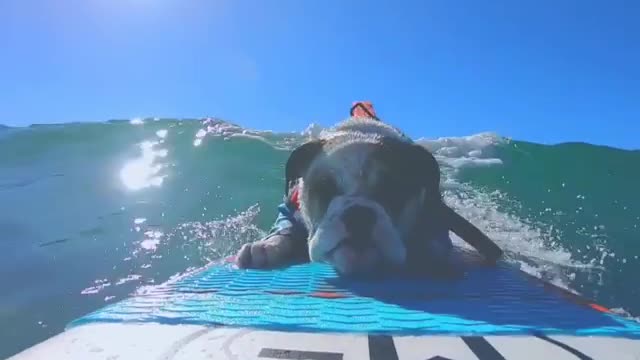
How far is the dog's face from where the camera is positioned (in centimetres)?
321

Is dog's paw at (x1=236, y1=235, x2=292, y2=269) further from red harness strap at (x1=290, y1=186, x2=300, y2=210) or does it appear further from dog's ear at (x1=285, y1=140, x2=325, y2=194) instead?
dog's ear at (x1=285, y1=140, x2=325, y2=194)

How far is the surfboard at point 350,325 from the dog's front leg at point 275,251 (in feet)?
2.78

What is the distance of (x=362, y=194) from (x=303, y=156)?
0.72 m

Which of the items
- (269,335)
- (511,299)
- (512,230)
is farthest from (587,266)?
(269,335)

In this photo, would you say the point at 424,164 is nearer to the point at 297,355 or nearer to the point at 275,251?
the point at 275,251

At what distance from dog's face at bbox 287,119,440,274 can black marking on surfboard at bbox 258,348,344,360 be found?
1.62 m

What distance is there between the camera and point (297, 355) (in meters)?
1.55

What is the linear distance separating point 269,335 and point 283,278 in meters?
1.38

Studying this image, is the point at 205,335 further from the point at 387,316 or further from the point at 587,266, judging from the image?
the point at 587,266

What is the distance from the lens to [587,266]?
18.0ft

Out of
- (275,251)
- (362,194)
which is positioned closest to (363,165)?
(362,194)

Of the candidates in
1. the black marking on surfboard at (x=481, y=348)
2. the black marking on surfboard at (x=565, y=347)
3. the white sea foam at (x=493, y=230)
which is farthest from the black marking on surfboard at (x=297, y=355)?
the white sea foam at (x=493, y=230)

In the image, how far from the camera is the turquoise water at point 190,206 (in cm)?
483

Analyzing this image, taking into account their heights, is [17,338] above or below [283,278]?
below
